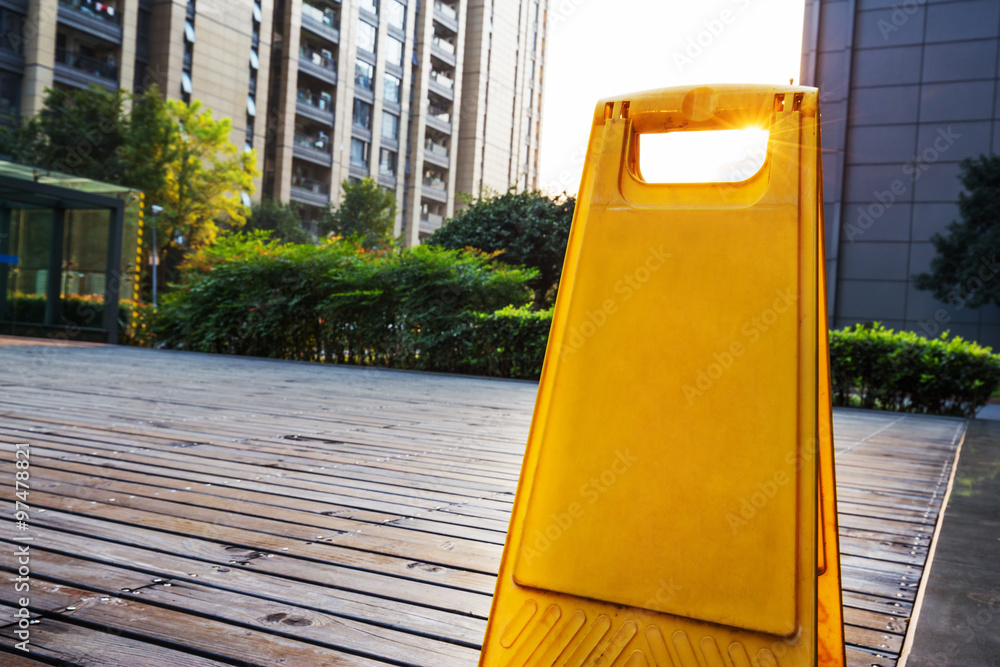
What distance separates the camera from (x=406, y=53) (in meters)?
52.3

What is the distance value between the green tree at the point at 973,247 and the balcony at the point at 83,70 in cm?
3346

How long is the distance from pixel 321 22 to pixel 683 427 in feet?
160

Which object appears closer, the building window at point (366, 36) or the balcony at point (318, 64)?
the balcony at point (318, 64)

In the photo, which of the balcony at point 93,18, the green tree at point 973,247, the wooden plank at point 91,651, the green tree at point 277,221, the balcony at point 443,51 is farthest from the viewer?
the balcony at point 443,51

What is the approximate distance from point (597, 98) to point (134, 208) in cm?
1554

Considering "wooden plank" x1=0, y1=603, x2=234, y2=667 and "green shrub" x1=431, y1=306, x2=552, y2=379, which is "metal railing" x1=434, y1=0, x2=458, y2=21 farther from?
"wooden plank" x1=0, y1=603, x2=234, y2=667

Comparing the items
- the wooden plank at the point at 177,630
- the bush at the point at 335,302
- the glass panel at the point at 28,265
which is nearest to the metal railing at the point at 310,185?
the glass panel at the point at 28,265

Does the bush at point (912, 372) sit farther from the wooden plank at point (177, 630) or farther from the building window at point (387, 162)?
the building window at point (387, 162)

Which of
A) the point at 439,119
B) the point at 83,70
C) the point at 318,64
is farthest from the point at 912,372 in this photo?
the point at 439,119

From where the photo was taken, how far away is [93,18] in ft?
112

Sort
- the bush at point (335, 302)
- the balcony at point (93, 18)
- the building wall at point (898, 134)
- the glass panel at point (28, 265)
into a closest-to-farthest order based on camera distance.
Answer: the bush at point (335, 302) → the glass panel at point (28, 265) → the building wall at point (898, 134) → the balcony at point (93, 18)

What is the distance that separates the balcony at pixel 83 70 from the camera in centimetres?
3347

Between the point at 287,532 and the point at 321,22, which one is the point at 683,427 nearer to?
the point at 287,532

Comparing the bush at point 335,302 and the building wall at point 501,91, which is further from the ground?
the building wall at point 501,91
